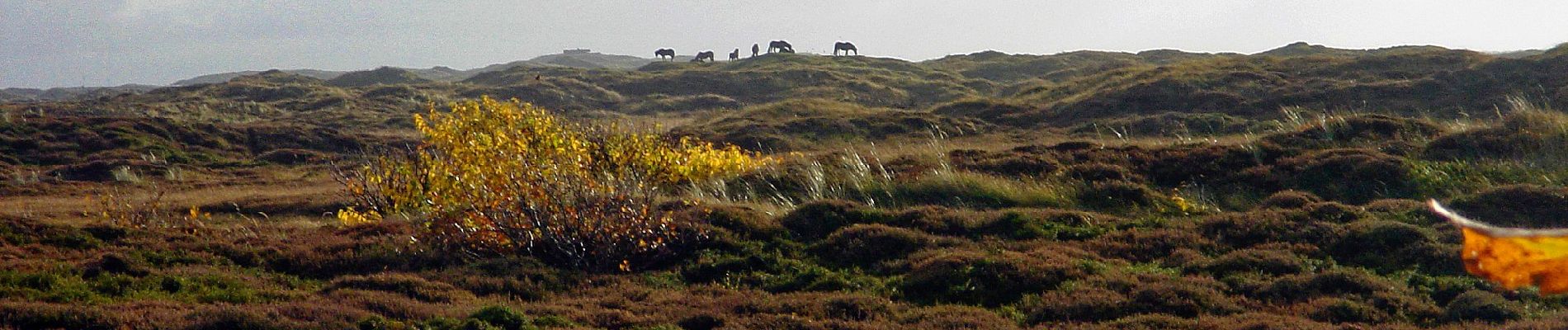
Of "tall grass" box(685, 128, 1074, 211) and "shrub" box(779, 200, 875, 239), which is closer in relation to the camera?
"shrub" box(779, 200, 875, 239)

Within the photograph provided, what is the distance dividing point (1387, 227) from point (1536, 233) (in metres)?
9.43

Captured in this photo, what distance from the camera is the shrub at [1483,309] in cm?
711

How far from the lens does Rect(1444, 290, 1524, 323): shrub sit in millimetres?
7109

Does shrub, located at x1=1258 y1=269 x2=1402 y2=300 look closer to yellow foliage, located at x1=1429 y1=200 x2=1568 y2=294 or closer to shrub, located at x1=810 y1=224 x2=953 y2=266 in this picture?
shrub, located at x1=810 y1=224 x2=953 y2=266

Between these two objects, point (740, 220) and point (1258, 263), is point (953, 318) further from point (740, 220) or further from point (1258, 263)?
point (740, 220)

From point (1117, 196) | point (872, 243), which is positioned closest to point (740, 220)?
point (872, 243)

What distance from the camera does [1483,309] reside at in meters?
7.27

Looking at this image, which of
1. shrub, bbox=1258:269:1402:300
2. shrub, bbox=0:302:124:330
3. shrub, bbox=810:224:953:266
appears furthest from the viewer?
shrub, bbox=810:224:953:266

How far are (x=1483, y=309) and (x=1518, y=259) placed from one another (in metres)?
6.62

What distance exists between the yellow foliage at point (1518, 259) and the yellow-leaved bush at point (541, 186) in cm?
859

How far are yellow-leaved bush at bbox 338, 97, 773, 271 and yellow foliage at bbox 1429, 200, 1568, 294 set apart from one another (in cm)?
859

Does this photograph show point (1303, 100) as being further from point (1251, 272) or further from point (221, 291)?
point (221, 291)

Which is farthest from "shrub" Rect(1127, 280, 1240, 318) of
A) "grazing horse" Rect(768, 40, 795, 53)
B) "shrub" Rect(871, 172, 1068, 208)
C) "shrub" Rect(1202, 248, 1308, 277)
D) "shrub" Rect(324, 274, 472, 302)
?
"grazing horse" Rect(768, 40, 795, 53)

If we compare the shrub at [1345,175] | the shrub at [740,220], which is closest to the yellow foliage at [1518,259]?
the shrub at [740,220]
